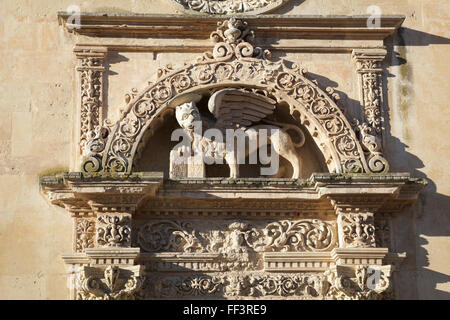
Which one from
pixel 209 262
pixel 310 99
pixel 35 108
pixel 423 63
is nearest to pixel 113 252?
pixel 209 262

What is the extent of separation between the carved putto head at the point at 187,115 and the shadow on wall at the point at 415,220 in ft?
6.92

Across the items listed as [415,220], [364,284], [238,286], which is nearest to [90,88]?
[238,286]

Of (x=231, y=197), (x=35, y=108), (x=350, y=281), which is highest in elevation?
(x=35, y=108)

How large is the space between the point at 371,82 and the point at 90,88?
10.2ft

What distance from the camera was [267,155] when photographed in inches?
483

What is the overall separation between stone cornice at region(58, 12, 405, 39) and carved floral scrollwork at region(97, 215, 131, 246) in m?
2.15

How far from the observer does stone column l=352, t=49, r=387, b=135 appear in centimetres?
1229

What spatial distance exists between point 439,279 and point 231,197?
2361 millimetres

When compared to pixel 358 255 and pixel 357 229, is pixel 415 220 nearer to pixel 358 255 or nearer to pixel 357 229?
pixel 357 229

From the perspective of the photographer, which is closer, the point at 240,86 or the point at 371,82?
the point at 240,86

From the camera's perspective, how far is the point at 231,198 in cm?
1183

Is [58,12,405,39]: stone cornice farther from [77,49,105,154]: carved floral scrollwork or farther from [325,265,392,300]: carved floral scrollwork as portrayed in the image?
[325,265,392,300]: carved floral scrollwork

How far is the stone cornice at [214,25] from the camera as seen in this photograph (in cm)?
1241

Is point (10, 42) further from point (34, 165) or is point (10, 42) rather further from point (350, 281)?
point (350, 281)
